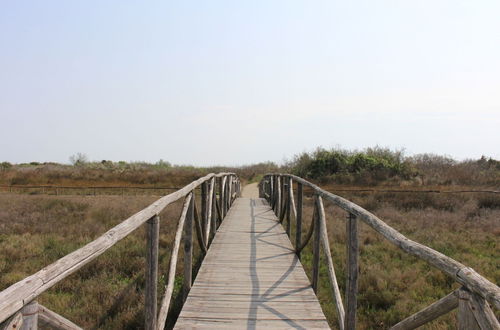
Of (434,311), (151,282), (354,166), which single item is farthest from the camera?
(354,166)

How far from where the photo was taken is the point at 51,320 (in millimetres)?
1681

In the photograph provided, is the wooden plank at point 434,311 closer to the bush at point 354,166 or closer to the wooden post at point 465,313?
the wooden post at point 465,313

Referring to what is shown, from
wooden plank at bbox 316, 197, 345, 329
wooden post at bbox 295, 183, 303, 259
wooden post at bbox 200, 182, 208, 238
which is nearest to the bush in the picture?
wooden post at bbox 295, 183, 303, 259

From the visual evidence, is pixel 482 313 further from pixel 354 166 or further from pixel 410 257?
pixel 354 166

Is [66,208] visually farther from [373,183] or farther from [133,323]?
[373,183]

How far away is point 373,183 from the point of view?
22.3 meters

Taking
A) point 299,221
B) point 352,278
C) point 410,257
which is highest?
point 299,221

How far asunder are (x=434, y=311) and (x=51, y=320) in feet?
6.07

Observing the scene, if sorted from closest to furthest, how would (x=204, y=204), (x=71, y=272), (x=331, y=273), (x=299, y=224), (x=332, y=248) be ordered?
(x=71, y=272) < (x=331, y=273) < (x=204, y=204) < (x=299, y=224) < (x=332, y=248)

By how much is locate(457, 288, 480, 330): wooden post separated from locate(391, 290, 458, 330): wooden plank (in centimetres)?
4

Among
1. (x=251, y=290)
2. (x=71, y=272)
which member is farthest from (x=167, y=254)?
(x=71, y=272)

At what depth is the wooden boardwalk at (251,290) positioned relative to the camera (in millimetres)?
3436

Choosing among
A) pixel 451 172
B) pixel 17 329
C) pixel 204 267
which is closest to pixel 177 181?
pixel 451 172

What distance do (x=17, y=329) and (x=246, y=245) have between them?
517 centimetres
